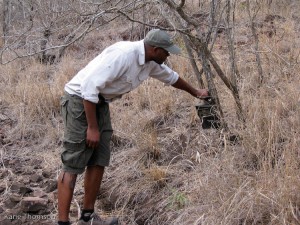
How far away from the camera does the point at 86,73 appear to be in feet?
10.5

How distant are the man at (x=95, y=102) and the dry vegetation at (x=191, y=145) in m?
0.49

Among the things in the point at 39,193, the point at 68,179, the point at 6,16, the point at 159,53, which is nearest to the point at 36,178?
the point at 39,193

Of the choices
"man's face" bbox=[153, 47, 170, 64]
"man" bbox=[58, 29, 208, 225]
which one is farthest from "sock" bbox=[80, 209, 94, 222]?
"man's face" bbox=[153, 47, 170, 64]

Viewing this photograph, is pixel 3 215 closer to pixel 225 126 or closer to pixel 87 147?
pixel 87 147

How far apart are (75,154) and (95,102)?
1.38ft

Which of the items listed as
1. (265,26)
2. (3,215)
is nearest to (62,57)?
(265,26)

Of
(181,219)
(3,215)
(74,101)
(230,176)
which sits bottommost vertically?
(3,215)

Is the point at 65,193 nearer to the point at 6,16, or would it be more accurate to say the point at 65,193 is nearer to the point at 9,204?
the point at 9,204

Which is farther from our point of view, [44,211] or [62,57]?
[62,57]

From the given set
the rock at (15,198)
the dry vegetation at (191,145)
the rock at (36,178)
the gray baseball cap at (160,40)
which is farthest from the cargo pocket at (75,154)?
the rock at (36,178)

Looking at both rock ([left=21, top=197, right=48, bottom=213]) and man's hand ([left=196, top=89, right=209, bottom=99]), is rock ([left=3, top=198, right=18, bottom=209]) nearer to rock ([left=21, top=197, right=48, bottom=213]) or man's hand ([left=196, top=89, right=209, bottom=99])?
rock ([left=21, top=197, right=48, bottom=213])

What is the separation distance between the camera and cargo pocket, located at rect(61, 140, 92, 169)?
3254 mm

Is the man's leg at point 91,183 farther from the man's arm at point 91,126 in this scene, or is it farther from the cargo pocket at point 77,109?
the cargo pocket at point 77,109

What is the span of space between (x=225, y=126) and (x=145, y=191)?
836 mm
